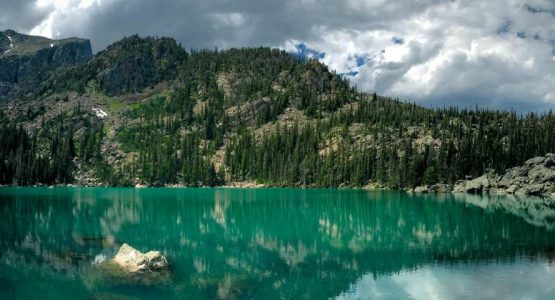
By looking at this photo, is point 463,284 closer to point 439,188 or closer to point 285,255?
point 285,255

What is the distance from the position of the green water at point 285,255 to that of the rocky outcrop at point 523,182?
240 ft

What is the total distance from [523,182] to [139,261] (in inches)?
5709

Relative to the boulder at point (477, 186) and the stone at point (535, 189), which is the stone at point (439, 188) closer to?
the boulder at point (477, 186)

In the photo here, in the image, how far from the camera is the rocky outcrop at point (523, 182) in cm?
14188

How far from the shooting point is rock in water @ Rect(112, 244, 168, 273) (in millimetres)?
33969

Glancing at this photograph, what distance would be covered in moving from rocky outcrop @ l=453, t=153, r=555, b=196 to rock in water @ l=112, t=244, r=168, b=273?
134140 millimetres

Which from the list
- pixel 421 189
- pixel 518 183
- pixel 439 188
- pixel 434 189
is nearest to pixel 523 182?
pixel 518 183

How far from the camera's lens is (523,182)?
150250 millimetres

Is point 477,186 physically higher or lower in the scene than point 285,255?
higher

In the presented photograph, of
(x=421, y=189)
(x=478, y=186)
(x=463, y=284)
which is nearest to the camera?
(x=463, y=284)

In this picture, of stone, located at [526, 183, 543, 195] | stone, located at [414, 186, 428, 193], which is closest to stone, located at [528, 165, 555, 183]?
stone, located at [526, 183, 543, 195]

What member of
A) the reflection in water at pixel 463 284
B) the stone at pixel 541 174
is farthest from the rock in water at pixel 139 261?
the stone at pixel 541 174

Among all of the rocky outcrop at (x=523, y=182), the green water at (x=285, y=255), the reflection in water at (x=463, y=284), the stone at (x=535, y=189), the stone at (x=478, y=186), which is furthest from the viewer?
the stone at (x=478, y=186)

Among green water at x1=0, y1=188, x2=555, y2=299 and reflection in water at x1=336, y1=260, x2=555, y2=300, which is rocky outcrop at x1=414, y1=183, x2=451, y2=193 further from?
reflection in water at x1=336, y1=260, x2=555, y2=300
